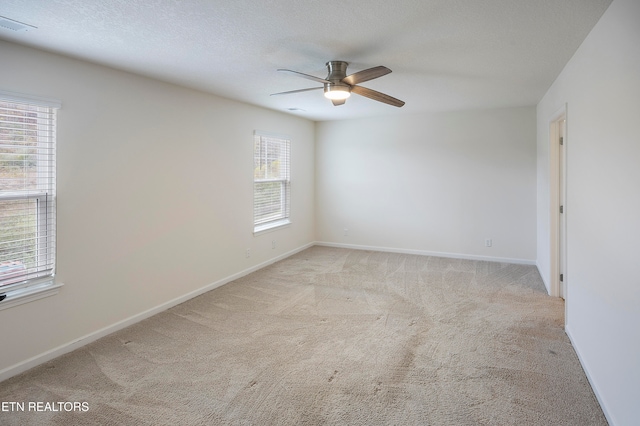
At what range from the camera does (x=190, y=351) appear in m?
2.87

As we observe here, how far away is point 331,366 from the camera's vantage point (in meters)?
2.63

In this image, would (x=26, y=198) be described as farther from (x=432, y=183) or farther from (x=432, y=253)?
(x=432, y=253)

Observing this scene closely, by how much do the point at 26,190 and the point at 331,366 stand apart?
8.69 feet

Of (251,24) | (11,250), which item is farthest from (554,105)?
(11,250)

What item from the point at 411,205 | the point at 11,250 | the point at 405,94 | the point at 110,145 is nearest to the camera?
the point at 11,250

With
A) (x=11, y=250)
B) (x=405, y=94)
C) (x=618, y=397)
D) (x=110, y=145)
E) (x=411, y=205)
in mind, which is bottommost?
(x=618, y=397)

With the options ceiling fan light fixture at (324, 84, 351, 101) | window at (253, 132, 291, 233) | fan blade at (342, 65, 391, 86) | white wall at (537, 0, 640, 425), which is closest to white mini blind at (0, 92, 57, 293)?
ceiling fan light fixture at (324, 84, 351, 101)

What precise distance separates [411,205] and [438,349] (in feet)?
11.7

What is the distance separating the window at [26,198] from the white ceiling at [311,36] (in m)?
0.52

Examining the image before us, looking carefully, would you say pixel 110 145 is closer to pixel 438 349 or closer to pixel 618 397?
pixel 438 349

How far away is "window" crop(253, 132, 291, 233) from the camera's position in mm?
5301

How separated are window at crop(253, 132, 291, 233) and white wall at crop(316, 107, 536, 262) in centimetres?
103

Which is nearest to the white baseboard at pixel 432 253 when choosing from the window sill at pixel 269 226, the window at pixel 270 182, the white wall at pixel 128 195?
the window sill at pixel 269 226

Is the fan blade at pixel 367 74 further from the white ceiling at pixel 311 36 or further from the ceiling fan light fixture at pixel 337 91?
the white ceiling at pixel 311 36
